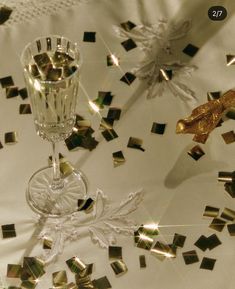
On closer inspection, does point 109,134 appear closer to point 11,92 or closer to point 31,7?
point 11,92

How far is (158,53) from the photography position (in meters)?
1.31

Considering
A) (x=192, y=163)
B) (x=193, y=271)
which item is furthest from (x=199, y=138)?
(x=193, y=271)

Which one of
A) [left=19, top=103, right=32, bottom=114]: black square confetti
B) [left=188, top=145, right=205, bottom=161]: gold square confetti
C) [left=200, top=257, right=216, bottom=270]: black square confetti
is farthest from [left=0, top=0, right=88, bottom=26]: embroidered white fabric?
[left=200, top=257, right=216, bottom=270]: black square confetti

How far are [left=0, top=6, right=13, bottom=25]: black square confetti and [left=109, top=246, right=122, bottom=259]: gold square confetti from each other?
23.9 inches

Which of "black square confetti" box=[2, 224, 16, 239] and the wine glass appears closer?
the wine glass

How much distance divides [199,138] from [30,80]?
1.26ft

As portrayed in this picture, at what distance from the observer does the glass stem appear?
1074 mm

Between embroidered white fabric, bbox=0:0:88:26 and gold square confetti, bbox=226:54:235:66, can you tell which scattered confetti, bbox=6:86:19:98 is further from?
gold square confetti, bbox=226:54:235:66

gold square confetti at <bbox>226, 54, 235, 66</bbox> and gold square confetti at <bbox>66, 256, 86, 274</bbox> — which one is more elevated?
gold square confetti at <bbox>226, 54, 235, 66</bbox>

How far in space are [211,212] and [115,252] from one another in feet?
0.65

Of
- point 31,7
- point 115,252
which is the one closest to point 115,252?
point 115,252

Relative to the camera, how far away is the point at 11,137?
3.83 feet

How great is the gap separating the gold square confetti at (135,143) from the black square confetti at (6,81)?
28 centimetres

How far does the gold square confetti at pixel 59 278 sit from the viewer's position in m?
0.99
